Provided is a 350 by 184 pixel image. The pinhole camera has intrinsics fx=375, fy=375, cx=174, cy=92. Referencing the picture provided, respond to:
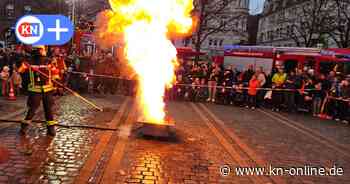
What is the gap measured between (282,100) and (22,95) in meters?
10.7

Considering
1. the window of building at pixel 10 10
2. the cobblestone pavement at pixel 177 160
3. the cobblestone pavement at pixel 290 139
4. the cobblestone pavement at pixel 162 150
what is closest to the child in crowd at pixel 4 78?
the cobblestone pavement at pixel 162 150

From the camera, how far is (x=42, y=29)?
938cm

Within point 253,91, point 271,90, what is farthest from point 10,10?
point 271,90

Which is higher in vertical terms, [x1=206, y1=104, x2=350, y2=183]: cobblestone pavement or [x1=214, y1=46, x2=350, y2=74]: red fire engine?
[x1=214, y1=46, x2=350, y2=74]: red fire engine

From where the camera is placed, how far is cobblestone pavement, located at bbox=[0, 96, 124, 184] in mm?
5656

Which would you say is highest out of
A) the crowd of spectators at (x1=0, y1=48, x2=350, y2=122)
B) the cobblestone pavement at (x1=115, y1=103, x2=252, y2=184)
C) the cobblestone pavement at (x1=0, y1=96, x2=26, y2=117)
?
the crowd of spectators at (x1=0, y1=48, x2=350, y2=122)

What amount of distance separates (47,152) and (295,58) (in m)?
18.1

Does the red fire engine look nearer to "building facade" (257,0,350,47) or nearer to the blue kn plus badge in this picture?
"building facade" (257,0,350,47)

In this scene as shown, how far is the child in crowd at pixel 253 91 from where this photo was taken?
16186 millimetres

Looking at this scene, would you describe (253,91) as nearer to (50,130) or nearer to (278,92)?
(278,92)

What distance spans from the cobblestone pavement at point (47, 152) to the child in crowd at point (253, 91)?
7.80 meters

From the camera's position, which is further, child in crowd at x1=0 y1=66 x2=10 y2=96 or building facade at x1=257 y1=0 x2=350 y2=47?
building facade at x1=257 y1=0 x2=350 y2=47

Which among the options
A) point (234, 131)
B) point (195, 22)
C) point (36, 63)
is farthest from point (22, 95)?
point (195, 22)

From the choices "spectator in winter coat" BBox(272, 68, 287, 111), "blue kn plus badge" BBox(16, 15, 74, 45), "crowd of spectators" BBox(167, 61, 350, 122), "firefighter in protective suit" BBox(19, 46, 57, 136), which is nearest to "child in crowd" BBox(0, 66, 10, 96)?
"blue kn plus badge" BBox(16, 15, 74, 45)
